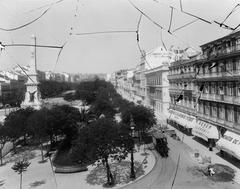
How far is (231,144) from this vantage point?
22859mm

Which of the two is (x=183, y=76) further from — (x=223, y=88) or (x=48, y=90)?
(x=48, y=90)

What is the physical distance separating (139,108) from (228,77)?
1214 centimetres

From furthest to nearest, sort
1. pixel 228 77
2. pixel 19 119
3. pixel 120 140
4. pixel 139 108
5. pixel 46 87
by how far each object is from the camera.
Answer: pixel 46 87, pixel 139 108, pixel 19 119, pixel 228 77, pixel 120 140

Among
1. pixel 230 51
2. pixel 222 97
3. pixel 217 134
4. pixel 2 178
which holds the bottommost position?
pixel 2 178

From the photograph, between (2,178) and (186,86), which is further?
(186,86)

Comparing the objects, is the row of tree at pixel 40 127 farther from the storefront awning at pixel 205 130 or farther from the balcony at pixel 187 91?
the balcony at pixel 187 91

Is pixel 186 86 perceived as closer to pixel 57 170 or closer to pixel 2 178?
pixel 57 170

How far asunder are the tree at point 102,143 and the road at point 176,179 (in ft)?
9.52

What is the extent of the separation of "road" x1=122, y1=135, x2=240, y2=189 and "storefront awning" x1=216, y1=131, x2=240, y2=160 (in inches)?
121

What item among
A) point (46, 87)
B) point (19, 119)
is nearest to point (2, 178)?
point (19, 119)

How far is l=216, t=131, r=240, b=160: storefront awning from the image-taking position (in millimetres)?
21500

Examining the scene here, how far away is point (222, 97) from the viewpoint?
27375 millimetres

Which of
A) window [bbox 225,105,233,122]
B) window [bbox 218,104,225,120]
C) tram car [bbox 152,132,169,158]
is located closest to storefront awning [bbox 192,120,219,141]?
window [bbox 218,104,225,120]

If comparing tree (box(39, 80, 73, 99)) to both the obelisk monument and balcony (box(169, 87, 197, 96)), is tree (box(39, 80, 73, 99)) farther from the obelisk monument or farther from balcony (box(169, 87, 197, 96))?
balcony (box(169, 87, 197, 96))
